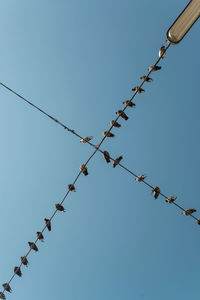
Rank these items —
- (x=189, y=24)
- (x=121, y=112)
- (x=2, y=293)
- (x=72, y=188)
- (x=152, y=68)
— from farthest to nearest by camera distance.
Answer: (x=2, y=293), (x=72, y=188), (x=121, y=112), (x=152, y=68), (x=189, y=24)

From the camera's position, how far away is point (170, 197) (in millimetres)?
4621

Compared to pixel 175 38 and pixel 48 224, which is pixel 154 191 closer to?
pixel 48 224

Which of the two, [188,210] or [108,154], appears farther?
[188,210]

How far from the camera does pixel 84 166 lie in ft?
14.9

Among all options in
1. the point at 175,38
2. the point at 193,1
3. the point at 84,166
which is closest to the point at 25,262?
the point at 84,166

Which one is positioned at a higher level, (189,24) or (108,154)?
(189,24)

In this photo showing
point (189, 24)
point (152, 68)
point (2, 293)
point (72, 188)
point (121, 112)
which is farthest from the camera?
point (2, 293)

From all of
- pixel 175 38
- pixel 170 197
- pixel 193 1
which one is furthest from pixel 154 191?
pixel 193 1

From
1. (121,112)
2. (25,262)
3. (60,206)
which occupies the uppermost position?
(121,112)

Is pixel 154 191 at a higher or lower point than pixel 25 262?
higher

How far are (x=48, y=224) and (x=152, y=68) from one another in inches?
110

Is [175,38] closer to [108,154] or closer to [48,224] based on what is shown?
[108,154]

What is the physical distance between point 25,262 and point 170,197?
2.57 m

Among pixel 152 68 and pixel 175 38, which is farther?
pixel 152 68
